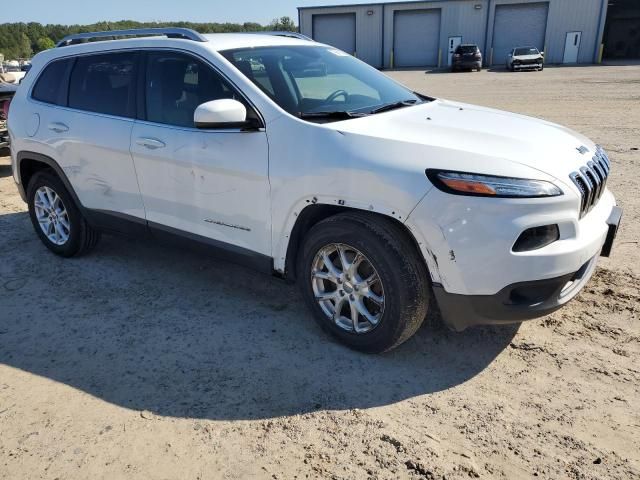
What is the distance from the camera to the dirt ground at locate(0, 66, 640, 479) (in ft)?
8.09

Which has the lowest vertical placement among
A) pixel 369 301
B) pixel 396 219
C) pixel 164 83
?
pixel 369 301

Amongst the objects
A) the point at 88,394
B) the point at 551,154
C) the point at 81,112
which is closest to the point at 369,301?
the point at 551,154

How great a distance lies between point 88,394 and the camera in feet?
9.81

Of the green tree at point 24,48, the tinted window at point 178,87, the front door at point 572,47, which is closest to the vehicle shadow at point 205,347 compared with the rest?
the tinted window at point 178,87

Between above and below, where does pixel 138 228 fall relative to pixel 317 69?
below

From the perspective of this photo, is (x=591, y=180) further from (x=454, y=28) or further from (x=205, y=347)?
(x=454, y=28)

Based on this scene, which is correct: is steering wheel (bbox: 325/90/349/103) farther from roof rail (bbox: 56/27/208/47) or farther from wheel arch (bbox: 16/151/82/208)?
wheel arch (bbox: 16/151/82/208)

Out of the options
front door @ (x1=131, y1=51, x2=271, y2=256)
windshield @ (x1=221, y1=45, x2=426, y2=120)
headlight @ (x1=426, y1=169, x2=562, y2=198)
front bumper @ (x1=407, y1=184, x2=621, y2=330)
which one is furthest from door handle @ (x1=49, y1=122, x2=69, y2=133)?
headlight @ (x1=426, y1=169, x2=562, y2=198)

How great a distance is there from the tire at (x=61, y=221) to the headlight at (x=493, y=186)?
3358 millimetres

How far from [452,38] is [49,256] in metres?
38.8

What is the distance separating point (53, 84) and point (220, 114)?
242cm

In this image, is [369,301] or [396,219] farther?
[369,301]

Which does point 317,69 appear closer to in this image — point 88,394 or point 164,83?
point 164,83

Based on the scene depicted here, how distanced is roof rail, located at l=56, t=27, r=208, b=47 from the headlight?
210 centimetres
